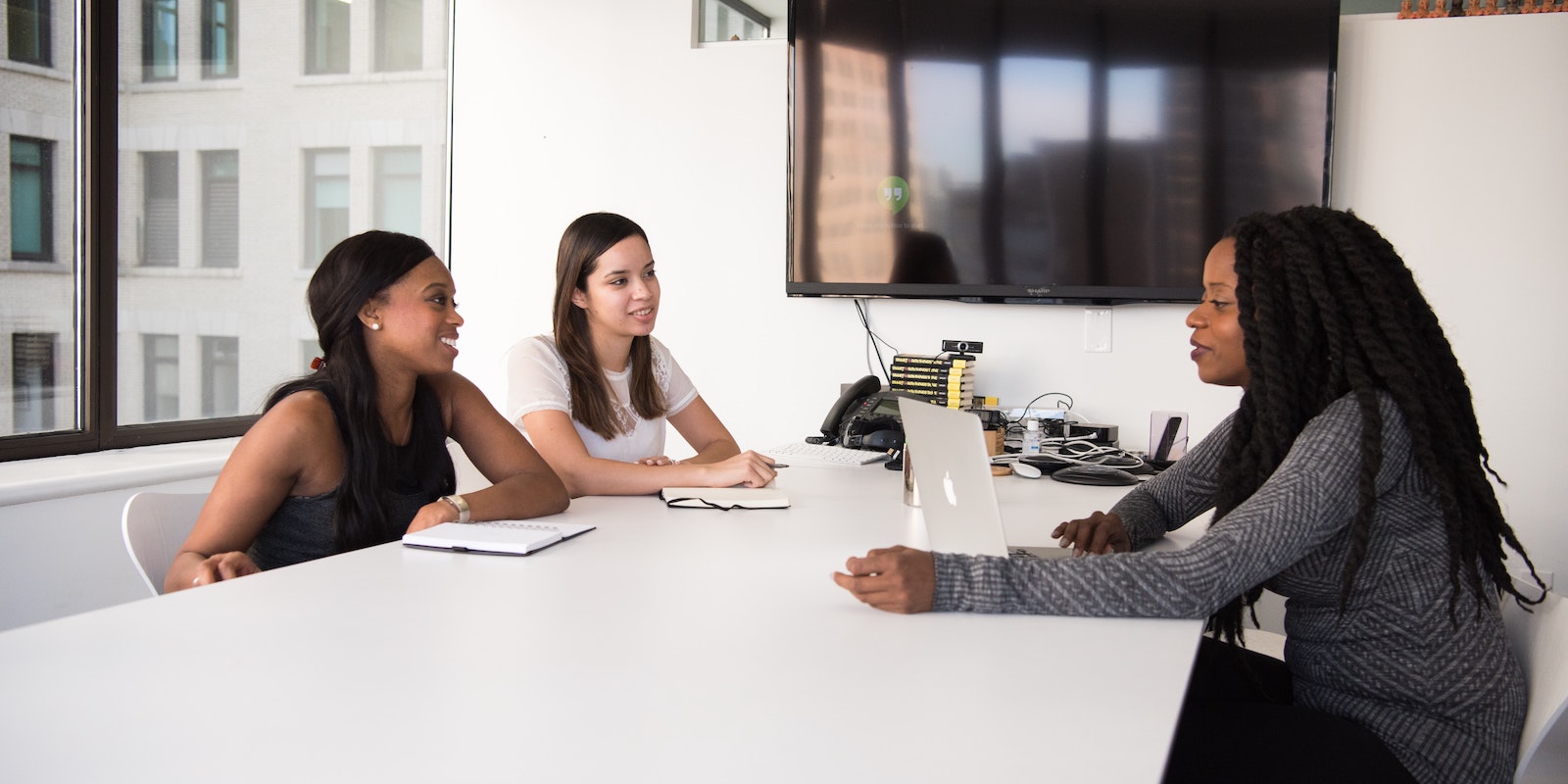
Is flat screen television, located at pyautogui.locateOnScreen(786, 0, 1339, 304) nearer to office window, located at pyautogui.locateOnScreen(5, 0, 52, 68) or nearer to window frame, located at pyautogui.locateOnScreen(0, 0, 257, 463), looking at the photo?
window frame, located at pyautogui.locateOnScreen(0, 0, 257, 463)

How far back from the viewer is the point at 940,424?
1551mm

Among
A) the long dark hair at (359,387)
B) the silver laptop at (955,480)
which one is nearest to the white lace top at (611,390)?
the long dark hair at (359,387)

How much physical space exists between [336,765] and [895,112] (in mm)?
3352

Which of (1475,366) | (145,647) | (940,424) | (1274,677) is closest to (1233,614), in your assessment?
(1274,677)

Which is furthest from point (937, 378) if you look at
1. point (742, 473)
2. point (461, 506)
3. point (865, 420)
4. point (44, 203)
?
point (44, 203)

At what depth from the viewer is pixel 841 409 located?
3.26 metres

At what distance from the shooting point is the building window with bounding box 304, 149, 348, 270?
4238 mm

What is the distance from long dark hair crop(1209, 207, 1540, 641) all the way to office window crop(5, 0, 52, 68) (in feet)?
10.5

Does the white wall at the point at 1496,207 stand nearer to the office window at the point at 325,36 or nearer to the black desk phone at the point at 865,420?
the black desk phone at the point at 865,420

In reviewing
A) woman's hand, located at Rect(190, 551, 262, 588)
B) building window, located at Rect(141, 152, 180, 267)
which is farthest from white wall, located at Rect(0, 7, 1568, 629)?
woman's hand, located at Rect(190, 551, 262, 588)

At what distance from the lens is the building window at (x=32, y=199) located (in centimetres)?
317

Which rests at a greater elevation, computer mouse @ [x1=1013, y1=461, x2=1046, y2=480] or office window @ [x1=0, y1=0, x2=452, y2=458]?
office window @ [x1=0, y1=0, x2=452, y2=458]

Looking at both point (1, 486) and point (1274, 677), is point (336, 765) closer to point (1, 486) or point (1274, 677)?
point (1274, 677)

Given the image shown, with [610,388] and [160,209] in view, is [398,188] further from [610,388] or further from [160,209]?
[610,388]
